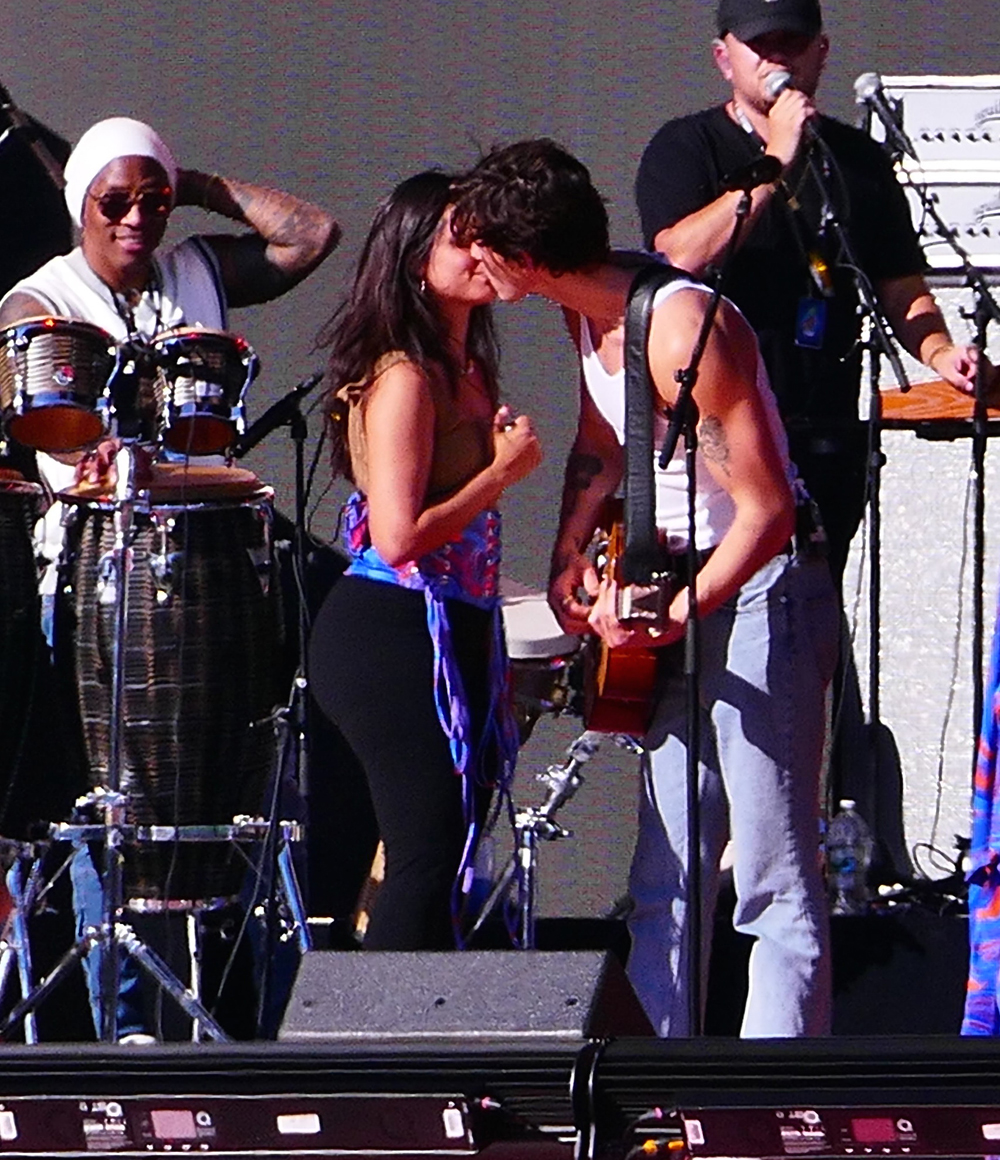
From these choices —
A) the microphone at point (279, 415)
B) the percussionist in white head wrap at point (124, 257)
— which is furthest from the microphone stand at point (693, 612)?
the percussionist in white head wrap at point (124, 257)

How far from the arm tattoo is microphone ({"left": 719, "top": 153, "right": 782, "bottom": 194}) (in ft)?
1.20

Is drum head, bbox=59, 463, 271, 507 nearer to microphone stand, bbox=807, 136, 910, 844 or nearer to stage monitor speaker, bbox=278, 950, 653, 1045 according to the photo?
microphone stand, bbox=807, 136, 910, 844

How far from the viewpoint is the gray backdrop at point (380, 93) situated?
245 inches

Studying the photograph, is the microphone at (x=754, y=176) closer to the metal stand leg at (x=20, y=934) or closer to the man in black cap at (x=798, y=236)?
the man in black cap at (x=798, y=236)

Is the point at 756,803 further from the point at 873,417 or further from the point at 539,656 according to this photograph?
the point at 873,417

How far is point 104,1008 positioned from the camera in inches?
192

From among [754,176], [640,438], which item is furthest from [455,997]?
[754,176]

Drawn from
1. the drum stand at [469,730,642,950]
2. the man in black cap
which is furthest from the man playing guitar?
the man in black cap

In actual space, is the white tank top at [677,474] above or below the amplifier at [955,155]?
below

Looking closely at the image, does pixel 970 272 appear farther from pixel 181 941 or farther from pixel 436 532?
pixel 181 941

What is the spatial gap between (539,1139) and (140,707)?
2.37 meters

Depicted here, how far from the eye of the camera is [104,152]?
18.8 feet

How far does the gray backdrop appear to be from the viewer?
20.4 ft

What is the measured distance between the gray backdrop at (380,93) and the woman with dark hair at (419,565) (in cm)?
184
